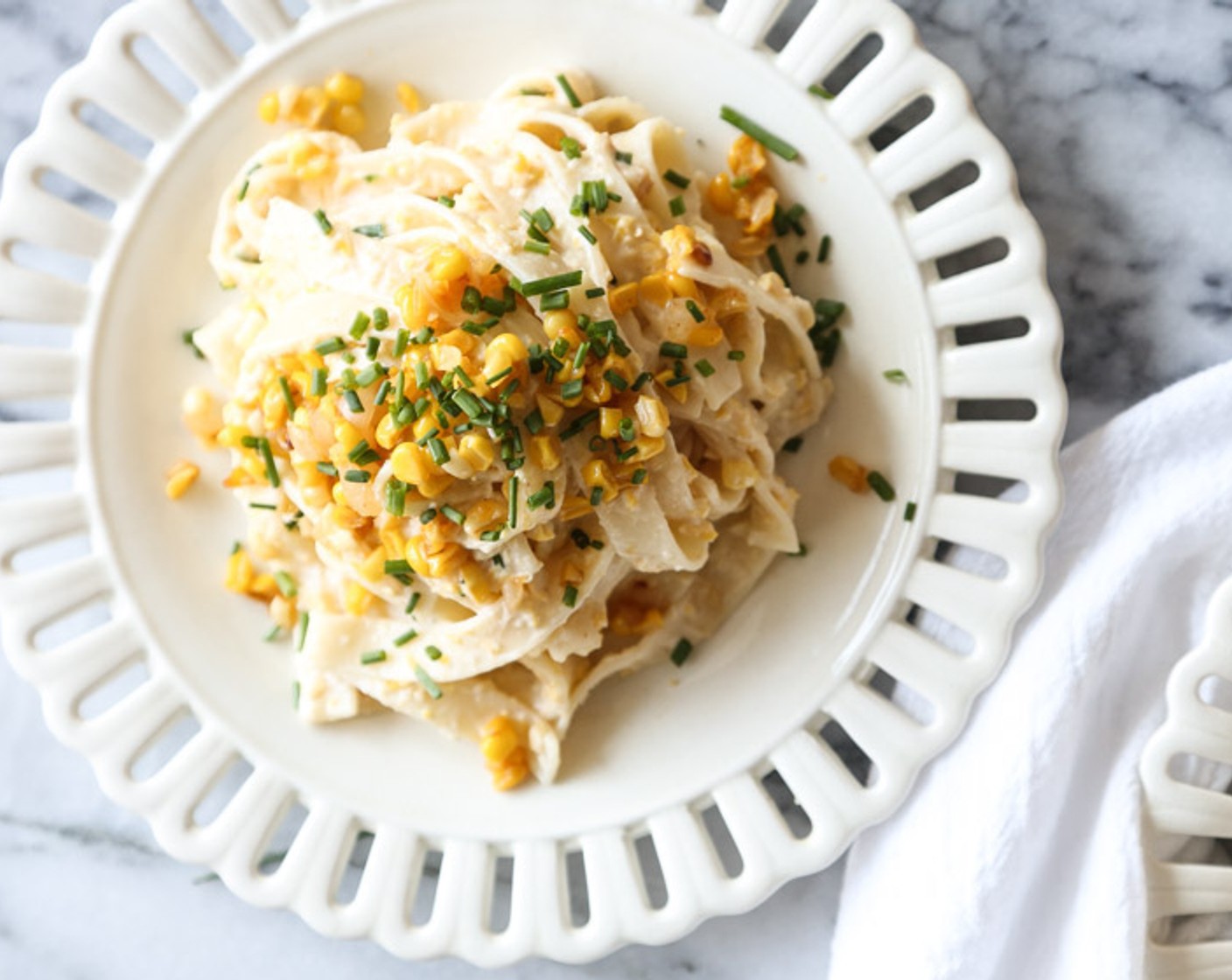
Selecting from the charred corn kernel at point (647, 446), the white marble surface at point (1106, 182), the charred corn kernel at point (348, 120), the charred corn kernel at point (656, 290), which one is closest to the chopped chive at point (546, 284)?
the charred corn kernel at point (656, 290)

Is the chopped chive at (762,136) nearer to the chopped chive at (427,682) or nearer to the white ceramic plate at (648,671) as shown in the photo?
the white ceramic plate at (648,671)

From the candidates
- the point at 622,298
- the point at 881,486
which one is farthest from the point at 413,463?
the point at 881,486

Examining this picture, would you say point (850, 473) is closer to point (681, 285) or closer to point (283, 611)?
point (681, 285)

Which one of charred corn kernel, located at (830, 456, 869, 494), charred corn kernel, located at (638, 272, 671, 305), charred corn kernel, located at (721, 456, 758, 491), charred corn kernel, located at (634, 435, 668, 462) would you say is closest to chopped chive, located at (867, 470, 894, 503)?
charred corn kernel, located at (830, 456, 869, 494)

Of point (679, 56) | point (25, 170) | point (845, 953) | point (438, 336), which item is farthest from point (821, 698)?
point (25, 170)

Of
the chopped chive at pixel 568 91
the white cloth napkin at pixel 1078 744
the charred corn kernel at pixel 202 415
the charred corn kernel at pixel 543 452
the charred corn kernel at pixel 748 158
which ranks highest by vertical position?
the chopped chive at pixel 568 91

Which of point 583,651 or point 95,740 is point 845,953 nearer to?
point 583,651

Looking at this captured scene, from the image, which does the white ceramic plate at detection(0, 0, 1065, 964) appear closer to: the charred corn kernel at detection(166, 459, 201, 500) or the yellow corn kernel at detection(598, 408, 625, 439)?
the charred corn kernel at detection(166, 459, 201, 500)
